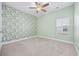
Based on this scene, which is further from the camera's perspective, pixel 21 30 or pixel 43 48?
pixel 43 48

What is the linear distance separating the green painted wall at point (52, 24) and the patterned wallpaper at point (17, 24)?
0.49 ft

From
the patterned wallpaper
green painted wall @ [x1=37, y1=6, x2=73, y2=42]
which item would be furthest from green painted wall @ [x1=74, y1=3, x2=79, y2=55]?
the patterned wallpaper

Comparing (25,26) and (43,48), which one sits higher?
(25,26)

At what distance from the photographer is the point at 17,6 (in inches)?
58.9

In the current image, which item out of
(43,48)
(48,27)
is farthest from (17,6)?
(43,48)

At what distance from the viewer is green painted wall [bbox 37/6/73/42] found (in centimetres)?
152

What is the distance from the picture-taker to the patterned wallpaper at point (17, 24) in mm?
1605

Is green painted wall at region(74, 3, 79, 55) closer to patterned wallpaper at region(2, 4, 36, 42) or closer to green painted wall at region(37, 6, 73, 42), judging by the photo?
green painted wall at region(37, 6, 73, 42)

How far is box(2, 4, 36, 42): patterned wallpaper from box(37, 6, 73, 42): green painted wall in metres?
0.15

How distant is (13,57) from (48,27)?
917mm

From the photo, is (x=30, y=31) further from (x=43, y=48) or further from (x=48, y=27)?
(x=43, y=48)

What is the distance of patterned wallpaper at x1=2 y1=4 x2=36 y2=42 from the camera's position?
161 cm

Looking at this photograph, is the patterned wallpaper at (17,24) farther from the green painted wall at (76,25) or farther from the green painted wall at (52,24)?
the green painted wall at (76,25)

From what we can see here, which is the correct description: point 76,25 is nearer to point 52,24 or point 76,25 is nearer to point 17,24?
point 52,24
